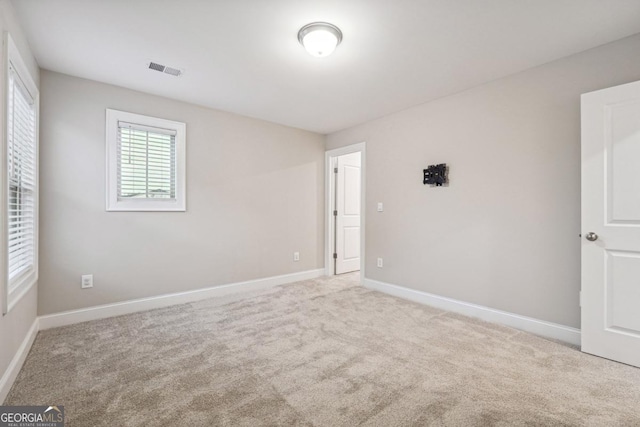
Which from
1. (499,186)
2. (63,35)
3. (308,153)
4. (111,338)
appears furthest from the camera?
(308,153)

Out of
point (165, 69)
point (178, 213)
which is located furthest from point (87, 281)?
point (165, 69)

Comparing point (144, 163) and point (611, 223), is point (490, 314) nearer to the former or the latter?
point (611, 223)

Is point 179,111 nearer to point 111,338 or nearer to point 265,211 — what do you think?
point 265,211

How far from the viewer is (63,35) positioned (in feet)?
7.41

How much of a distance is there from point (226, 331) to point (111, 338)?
0.96 meters

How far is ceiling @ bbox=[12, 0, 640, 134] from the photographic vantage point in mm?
1949

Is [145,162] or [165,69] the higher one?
[165,69]

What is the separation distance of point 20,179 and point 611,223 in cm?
444

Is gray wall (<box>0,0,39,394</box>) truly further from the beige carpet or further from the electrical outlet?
the electrical outlet

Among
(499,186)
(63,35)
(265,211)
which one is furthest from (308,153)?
(63,35)

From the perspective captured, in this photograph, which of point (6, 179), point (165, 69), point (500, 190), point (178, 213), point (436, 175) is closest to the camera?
point (6, 179)

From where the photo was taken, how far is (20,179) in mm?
2236

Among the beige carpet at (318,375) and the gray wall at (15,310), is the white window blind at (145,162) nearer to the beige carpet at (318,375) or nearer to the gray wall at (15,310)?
the gray wall at (15,310)

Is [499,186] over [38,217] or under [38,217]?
over
